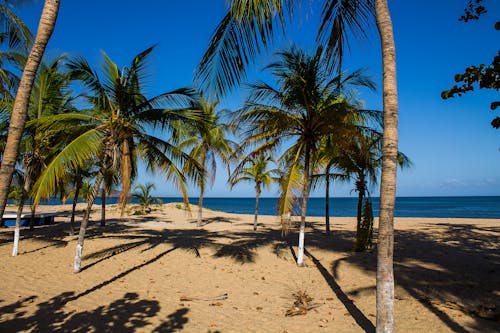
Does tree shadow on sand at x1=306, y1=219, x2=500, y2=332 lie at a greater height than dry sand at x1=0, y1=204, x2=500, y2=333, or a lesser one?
greater

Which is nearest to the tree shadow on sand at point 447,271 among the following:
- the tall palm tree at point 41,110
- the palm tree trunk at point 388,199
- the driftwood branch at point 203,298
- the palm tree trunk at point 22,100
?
the palm tree trunk at point 388,199

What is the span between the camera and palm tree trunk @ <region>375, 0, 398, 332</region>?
165 inches

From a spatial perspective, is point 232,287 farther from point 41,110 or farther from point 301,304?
point 41,110

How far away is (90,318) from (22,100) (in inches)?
168

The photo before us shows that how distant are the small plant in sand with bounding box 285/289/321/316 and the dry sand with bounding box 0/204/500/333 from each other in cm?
13

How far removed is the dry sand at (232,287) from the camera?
559 cm

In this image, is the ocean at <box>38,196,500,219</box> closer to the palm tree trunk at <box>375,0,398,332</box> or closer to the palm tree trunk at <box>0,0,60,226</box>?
the palm tree trunk at <box>375,0,398,332</box>

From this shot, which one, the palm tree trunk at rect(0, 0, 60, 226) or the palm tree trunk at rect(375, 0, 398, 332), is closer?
the palm tree trunk at rect(0, 0, 60, 226)

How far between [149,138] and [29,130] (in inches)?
175

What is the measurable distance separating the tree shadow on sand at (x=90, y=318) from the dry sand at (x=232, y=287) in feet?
0.06

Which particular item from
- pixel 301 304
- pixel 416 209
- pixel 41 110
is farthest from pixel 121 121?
pixel 416 209

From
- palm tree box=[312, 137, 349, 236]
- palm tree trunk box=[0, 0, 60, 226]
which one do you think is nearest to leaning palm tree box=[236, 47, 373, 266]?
palm tree box=[312, 137, 349, 236]

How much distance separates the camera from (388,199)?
420 cm

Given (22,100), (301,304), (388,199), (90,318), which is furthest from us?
(301,304)
